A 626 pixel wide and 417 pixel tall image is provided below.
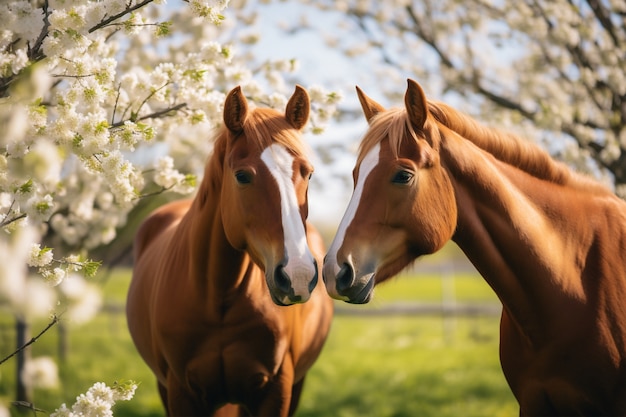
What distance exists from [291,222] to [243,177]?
373 mm

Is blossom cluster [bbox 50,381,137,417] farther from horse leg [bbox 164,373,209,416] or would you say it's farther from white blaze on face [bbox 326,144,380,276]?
horse leg [bbox 164,373,209,416]

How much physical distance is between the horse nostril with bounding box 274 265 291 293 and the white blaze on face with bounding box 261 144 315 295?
0.08 feet

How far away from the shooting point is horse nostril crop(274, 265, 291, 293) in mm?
2701

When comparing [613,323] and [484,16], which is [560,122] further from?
[613,323]

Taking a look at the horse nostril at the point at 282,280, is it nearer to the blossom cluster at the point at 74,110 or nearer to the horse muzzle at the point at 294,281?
the horse muzzle at the point at 294,281

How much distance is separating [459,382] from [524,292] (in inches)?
233

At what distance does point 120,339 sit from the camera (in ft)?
40.2

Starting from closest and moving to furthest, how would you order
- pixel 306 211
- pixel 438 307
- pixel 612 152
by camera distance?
pixel 306 211, pixel 612 152, pixel 438 307

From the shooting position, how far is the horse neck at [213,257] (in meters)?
3.33

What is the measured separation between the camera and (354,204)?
2.66 m

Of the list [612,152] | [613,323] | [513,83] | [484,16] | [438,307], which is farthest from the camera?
[438,307]

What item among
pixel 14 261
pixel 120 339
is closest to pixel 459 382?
pixel 120 339

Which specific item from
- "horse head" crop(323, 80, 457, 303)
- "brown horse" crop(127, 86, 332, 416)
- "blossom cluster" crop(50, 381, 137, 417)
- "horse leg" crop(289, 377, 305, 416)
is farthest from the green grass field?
"blossom cluster" crop(50, 381, 137, 417)

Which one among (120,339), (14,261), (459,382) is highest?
(14,261)
